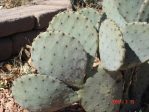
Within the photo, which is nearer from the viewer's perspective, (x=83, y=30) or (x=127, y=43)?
(x=127, y=43)

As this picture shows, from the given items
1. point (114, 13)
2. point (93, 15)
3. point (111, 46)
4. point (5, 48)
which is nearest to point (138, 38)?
point (111, 46)

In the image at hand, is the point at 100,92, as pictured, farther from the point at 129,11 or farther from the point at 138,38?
the point at 129,11

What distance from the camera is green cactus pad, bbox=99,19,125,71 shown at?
330 centimetres

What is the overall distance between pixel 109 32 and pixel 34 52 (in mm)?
593

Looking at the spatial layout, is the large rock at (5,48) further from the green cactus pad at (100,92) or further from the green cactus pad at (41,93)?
the green cactus pad at (100,92)

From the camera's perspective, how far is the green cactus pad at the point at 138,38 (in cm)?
343

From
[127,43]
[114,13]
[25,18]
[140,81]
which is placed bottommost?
[140,81]

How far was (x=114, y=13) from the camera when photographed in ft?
12.2

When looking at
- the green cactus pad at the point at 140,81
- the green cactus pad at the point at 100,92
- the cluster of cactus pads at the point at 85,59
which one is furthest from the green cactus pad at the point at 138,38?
the green cactus pad at the point at 140,81

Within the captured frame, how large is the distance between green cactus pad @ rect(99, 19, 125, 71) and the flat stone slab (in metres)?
1.82

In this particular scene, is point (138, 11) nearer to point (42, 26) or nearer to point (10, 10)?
point (42, 26)

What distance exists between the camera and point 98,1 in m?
6.64

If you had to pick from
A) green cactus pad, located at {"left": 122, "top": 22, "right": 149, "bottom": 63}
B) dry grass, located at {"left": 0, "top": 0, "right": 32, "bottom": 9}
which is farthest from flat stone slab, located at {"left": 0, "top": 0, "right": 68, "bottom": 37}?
green cactus pad, located at {"left": 122, "top": 22, "right": 149, "bottom": 63}

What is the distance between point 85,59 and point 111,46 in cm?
29
